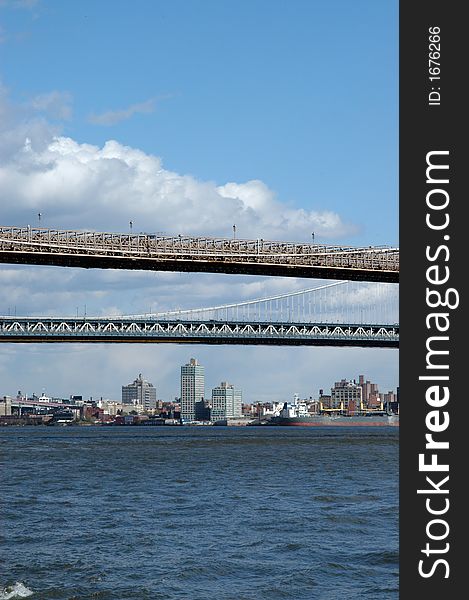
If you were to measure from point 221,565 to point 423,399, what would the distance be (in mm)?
8503

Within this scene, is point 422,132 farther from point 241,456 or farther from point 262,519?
point 241,456

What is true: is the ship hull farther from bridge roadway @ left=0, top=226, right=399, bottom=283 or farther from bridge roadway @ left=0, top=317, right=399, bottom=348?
bridge roadway @ left=0, top=226, right=399, bottom=283

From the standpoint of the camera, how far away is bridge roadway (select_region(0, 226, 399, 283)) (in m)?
52.1

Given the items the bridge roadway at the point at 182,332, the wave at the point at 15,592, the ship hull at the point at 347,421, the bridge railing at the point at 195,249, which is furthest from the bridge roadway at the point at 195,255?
the ship hull at the point at 347,421

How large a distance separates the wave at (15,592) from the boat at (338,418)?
5352 inches

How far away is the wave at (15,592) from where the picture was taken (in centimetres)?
1411

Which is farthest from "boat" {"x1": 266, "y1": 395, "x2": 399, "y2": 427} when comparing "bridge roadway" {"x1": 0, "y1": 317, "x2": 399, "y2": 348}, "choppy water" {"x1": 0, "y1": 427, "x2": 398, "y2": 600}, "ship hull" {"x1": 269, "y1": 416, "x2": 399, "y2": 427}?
"choppy water" {"x1": 0, "y1": 427, "x2": 398, "y2": 600}

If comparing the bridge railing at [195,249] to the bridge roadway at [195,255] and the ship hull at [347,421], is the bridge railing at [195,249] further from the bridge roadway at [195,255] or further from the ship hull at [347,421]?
the ship hull at [347,421]

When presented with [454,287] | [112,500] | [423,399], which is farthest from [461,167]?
[112,500]

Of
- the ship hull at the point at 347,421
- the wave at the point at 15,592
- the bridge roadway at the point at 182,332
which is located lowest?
the ship hull at the point at 347,421

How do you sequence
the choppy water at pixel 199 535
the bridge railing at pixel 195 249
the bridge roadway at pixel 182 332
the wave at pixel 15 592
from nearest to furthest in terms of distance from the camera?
the wave at pixel 15 592
the choppy water at pixel 199 535
the bridge railing at pixel 195 249
the bridge roadway at pixel 182 332

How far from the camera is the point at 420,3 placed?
31.3 ft

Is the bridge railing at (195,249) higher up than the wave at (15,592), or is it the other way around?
the bridge railing at (195,249)

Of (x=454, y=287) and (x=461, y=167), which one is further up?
(x=461, y=167)
